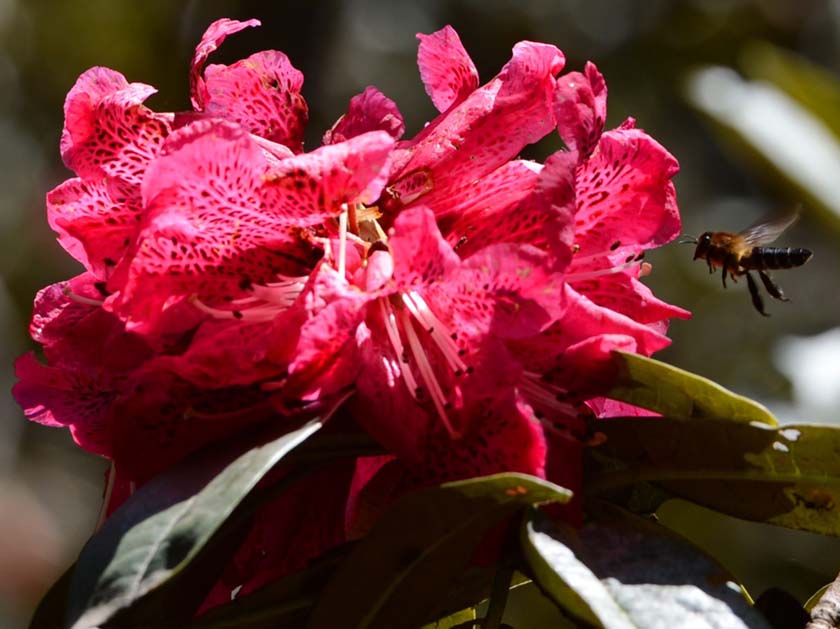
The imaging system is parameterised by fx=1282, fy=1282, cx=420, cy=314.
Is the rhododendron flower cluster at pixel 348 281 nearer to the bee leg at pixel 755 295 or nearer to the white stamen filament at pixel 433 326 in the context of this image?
the white stamen filament at pixel 433 326

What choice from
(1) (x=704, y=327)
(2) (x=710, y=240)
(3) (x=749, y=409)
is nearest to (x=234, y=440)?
(3) (x=749, y=409)

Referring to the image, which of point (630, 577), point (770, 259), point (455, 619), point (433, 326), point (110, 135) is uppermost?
point (110, 135)

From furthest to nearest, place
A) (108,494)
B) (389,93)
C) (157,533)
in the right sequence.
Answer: (389,93) → (108,494) → (157,533)

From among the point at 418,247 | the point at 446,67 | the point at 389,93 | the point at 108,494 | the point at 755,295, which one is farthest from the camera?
the point at 389,93

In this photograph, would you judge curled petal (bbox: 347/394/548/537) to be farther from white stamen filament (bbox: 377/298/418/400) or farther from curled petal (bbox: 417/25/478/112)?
curled petal (bbox: 417/25/478/112)

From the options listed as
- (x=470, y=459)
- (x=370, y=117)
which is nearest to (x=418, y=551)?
(x=470, y=459)

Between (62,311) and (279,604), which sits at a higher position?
(62,311)

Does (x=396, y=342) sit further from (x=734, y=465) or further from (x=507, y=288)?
(x=734, y=465)
